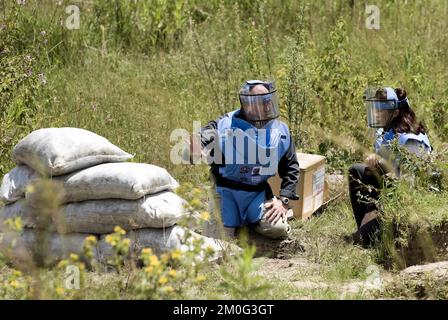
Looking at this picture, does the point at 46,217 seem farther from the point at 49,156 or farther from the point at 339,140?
the point at 339,140

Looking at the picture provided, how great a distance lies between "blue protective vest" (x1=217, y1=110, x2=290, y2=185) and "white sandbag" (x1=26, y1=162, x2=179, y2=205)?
0.64m

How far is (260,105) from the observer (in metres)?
6.67

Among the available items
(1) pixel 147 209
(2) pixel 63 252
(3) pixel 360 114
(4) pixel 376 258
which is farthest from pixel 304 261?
(3) pixel 360 114

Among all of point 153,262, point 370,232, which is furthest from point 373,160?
point 153,262

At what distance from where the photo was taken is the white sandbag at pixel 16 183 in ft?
20.6

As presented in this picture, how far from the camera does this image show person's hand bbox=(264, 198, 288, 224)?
678 cm

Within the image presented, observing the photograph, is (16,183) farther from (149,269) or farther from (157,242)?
(149,269)

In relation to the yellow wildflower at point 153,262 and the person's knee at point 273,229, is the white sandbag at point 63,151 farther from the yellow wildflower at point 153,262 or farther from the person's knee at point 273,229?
the yellow wildflower at point 153,262

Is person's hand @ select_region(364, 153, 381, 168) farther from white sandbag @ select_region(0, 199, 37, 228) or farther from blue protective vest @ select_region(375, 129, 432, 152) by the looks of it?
white sandbag @ select_region(0, 199, 37, 228)

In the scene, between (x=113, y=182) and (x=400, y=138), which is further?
(x=400, y=138)

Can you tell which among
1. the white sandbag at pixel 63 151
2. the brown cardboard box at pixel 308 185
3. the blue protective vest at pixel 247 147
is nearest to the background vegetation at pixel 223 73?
the brown cardboard box at pixel 308 185

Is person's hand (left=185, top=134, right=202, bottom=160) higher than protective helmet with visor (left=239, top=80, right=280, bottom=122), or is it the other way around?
protective helmet with visor (left=239, top=80, right=280, bottom=122)

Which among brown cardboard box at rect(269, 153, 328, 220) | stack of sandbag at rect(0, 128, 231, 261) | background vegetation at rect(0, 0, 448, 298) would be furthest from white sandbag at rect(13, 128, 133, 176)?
brown cardboard box at rect(269, 153, 328, 220)

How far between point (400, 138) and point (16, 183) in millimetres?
2696
